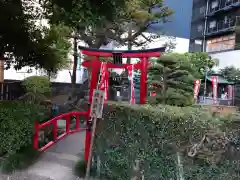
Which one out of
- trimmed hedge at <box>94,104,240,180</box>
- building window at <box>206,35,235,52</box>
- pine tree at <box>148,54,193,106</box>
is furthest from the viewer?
building window at <box>206,35,235,52</box>

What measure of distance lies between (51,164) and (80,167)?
1.08 meters

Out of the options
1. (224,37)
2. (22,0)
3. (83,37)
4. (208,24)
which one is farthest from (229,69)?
(22,0)

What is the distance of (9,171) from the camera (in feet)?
21.4

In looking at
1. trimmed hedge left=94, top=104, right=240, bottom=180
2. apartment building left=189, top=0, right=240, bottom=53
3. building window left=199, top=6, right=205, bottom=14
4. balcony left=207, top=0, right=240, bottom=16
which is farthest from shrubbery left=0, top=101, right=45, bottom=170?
building window left=199, top=6, right=205, bottom=14

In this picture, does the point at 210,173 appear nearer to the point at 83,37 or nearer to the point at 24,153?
the point at 24,153

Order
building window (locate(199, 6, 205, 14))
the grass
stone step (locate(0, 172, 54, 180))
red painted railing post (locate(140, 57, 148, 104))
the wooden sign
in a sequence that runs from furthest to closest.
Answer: building window (locate(199, 6, 205, 14))
red painted railing post (locate(140, 57, 148, 104))
the grass
stone step (locate(0, 172, 54, 180))
the wooden sign

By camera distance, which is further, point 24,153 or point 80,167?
point 24,153

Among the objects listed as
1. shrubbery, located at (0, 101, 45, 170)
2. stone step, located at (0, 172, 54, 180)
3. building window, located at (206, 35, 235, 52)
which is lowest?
stone step, located at (0, 172, 54, 180)

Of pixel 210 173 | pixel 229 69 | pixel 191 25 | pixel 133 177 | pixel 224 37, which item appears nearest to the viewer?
pixel 210 173

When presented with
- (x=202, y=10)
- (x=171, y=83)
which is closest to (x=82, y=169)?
(x=171, y=83)

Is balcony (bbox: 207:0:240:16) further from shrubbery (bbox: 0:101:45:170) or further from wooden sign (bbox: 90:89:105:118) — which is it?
shrubbery (bbox: 0:101:45:170)

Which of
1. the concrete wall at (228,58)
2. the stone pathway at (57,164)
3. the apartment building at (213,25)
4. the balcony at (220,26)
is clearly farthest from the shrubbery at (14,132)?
the balcony at (220,26)

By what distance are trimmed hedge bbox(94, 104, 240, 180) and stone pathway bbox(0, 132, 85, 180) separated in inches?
48.3

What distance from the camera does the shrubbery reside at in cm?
663
